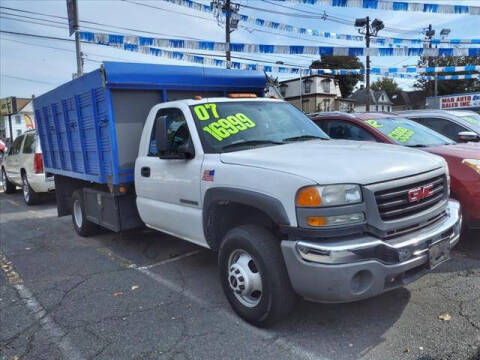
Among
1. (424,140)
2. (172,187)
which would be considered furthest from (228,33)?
(172,187)

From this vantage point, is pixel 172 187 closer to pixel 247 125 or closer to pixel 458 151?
pixel 247 125

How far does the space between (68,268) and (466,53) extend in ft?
44.6

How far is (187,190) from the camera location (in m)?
4.04

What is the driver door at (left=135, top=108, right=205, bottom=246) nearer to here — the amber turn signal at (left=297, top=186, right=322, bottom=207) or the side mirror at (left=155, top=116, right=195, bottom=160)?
the side mirror at (left=155, top=116, right=195, bottom=160)

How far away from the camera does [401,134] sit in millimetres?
5652

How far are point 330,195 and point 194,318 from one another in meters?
1.76

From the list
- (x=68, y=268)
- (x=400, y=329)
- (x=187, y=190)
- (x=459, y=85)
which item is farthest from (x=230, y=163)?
(x=459, y=85)

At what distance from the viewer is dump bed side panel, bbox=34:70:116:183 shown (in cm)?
517

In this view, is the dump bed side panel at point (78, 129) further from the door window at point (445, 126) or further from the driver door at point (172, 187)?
the door window at point (445, 126)

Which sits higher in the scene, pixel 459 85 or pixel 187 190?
pixel 459 85

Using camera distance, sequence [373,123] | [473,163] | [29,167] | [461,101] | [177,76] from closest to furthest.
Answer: [473,163], [177,76], [373,123], [29,167], [461,101]

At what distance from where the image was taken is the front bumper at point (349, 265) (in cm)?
274

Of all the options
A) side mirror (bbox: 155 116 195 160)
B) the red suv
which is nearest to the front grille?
the red suv

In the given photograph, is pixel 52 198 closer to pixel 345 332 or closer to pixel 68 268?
pixel 68 268
